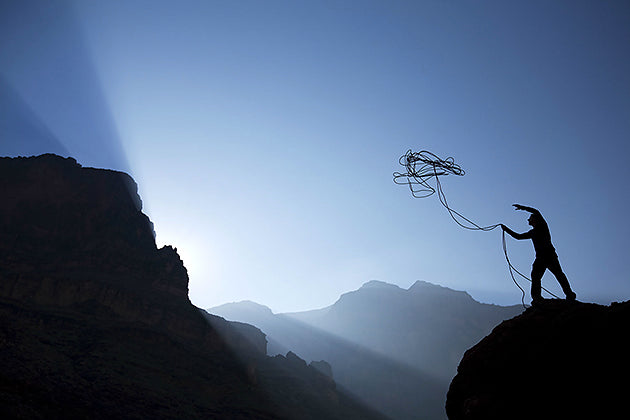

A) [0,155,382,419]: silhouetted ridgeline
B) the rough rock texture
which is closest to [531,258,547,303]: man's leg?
the rough rock texture

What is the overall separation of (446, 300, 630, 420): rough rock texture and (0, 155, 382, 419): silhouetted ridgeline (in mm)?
24194

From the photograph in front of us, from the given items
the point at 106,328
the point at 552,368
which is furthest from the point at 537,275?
the point at 106,328

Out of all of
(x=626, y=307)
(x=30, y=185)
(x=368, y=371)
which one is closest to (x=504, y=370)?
(x=626, y=307)

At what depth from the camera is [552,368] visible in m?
4.85

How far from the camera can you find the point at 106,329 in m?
37.9

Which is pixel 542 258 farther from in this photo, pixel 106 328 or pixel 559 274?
pixel 106 328

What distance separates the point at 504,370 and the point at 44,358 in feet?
116

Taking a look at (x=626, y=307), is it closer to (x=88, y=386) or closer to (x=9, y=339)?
(x=88, y=386)

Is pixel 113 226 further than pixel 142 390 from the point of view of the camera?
Yes

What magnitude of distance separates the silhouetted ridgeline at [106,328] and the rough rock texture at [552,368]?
2419 centimetres

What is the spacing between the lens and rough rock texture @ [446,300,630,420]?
413 cm

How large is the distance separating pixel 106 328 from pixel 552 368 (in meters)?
45.9

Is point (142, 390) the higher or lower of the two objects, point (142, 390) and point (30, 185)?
the lower

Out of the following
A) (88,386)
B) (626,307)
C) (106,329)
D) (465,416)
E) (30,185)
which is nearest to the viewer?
(626,307)
